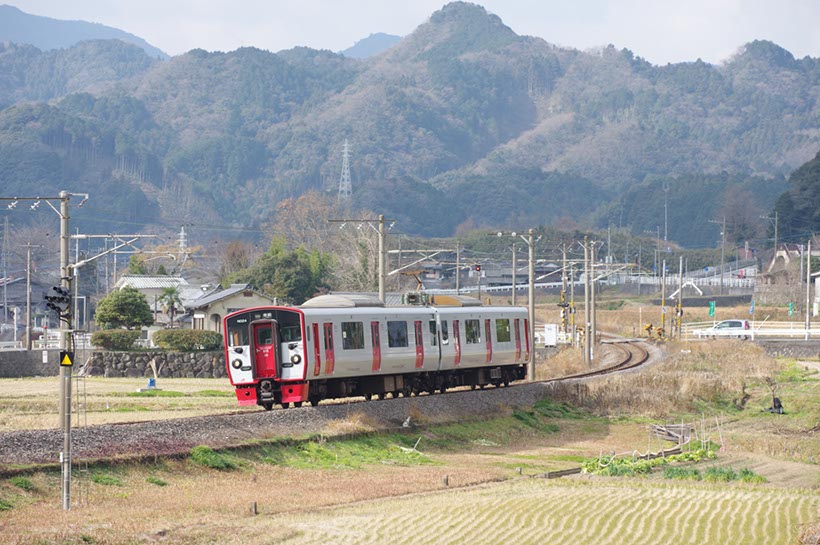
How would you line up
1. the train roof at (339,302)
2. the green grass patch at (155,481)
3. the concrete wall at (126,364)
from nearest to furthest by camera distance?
the green grass patch at (155,481)
the train roof at (339,302)
the concrete wall at (126,364)

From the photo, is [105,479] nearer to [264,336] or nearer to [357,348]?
[264,336]

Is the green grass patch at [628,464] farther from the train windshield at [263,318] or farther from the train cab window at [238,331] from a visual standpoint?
the train cab window at [238,331]

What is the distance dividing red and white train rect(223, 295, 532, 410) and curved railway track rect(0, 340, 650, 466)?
105 centimetres

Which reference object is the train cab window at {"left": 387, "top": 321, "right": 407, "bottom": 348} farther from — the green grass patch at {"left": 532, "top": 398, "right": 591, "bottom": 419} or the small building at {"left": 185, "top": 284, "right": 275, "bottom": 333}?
the small building at {"left": 185, "top": 284, "right": 275, "bottom": 333}

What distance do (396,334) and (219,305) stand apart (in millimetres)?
32552

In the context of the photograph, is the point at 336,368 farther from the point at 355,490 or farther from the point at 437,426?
the point at 355,490

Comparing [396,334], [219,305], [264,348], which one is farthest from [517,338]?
[219,305]

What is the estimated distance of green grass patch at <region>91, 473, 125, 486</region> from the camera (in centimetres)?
2375

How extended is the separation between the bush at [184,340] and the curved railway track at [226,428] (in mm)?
23620

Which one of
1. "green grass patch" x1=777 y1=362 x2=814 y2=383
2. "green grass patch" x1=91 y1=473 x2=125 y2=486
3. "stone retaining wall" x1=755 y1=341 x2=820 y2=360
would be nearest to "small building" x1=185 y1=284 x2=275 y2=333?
"green grass patch" x1=777 y1=362 x2=814 y2=383

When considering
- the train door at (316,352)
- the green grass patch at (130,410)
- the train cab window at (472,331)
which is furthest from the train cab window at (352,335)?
the green grass patch at (130,410)

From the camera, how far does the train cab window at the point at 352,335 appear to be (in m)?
34.1

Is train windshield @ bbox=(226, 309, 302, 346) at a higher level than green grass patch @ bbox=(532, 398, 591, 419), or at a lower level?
higher

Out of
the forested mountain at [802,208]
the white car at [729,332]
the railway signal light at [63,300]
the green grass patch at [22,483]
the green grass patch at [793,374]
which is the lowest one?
the green grass patch at [793,374]
